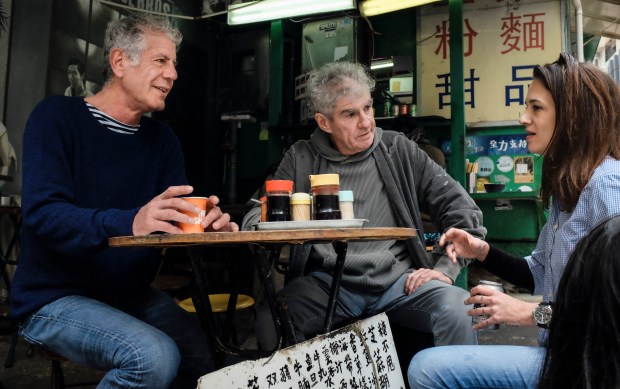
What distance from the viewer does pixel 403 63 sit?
5957 mm

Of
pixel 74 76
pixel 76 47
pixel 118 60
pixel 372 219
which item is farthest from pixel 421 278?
pixel 76 47

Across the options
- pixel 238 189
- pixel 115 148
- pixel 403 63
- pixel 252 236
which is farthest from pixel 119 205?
pixel 238 189

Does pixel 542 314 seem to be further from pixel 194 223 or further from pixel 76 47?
pixel 76 47

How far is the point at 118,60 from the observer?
2.01 m

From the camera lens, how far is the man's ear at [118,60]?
2.00 metres

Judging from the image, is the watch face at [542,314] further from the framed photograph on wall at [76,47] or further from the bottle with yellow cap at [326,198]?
the framed photograph on wall at [76,47]

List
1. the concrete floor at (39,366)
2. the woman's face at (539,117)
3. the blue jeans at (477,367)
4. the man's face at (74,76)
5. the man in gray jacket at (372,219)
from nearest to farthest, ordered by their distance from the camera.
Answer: the blue jeans at (477,367) < the woman's face at (539,117) < the man in gray jacket at (372,219) < the concrete floor at (39,366) < the man's face at (74,76)

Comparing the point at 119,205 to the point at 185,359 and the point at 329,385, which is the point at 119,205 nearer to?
the point at 185,359

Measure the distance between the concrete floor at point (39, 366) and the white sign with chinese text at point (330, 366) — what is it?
190 cm

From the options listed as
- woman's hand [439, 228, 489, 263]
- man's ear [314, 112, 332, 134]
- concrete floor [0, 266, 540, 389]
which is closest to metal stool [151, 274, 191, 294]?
concrete floor [0, 266, 540, 389]

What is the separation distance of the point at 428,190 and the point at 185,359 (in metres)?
1.38

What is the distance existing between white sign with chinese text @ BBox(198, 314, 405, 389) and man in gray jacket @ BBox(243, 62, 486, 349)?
30cm

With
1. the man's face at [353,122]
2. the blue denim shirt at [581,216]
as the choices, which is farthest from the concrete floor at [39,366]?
the blue denim shirt at [581,216]

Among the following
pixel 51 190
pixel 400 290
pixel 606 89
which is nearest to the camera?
pixel 606 89
